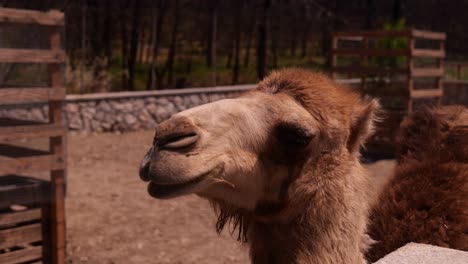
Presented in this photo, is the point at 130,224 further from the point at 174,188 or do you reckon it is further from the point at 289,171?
the point at 174,188

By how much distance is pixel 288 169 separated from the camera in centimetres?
246

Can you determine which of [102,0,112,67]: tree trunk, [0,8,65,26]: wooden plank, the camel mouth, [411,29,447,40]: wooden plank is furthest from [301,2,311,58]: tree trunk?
the camel mouth

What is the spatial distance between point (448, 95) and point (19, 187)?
15.7 m

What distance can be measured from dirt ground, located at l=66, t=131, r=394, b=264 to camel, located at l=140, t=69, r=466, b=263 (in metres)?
3.14

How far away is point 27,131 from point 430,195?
297 centimetres

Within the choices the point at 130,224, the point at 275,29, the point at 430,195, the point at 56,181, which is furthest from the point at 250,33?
the point at 430,195

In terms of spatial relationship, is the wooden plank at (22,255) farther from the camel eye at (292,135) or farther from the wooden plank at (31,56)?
the camel eye at (292,135)

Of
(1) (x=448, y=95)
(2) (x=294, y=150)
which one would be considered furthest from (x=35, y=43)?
(1) (x=448, y=95)

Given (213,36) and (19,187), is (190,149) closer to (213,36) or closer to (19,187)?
(19,187)

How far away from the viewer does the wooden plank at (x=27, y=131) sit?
4.46 metres

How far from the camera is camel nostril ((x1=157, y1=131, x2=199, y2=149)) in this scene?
6.80 feet

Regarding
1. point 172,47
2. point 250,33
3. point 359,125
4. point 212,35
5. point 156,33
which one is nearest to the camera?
point 359,125

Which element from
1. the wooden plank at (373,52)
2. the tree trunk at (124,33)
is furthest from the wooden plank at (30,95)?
the tree trunk at (124,33)

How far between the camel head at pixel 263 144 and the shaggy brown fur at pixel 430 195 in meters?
0.83
